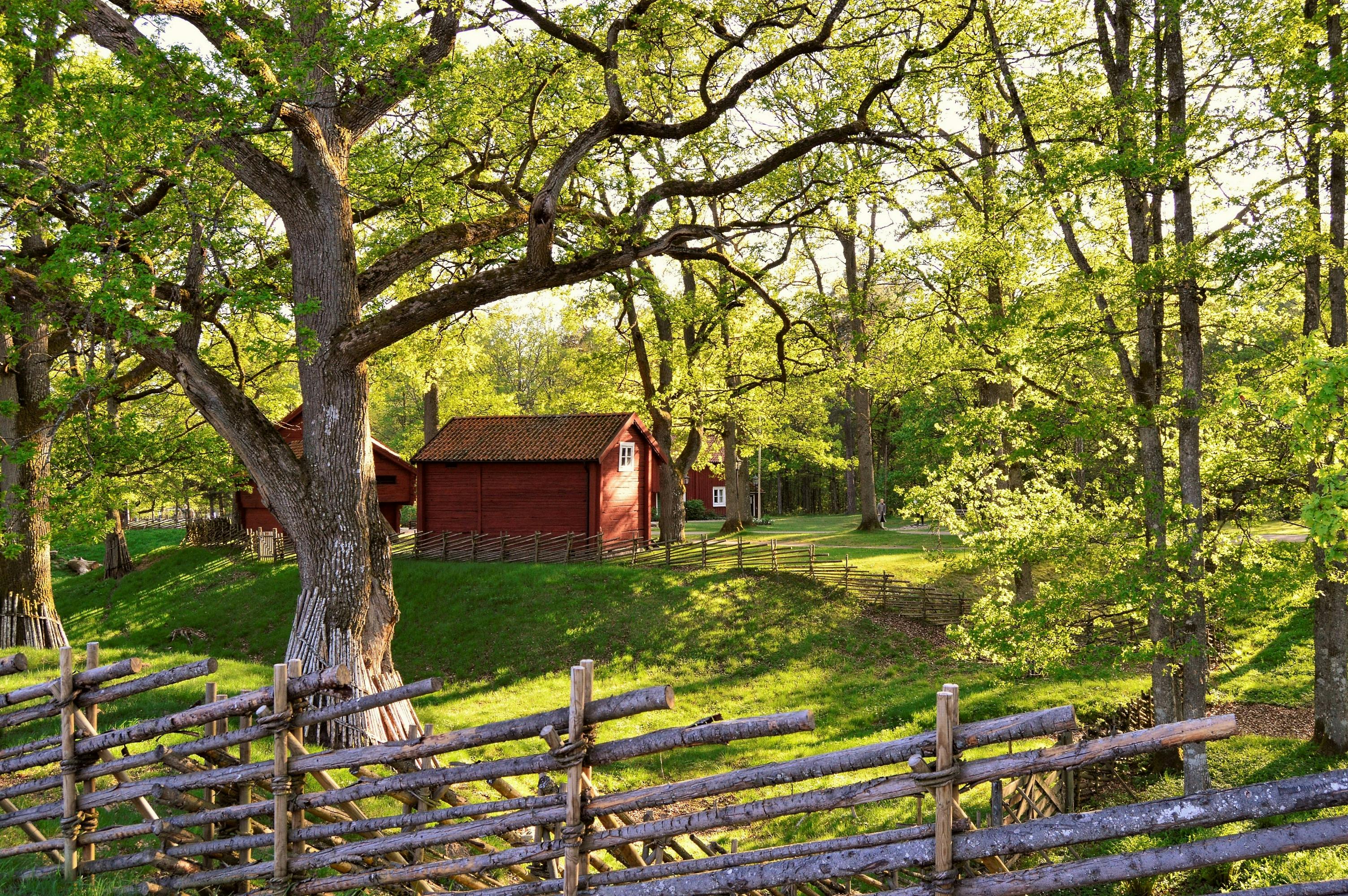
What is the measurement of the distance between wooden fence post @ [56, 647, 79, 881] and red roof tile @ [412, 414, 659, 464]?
2248 cm

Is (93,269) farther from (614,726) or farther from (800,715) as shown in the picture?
(614,726)

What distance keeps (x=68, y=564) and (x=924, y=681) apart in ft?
107

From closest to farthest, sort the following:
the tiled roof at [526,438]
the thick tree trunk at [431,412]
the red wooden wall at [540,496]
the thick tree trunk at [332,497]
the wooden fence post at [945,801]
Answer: the wooden fence post at [945,801]
the thick tree trunk at [332,497]
the red wooden wall at [540,496]
the tiled roof at [526,438]
the thick tree trunk at [431,412]

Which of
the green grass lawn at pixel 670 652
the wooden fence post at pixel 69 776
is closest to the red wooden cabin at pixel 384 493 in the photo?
the green grass lawn at pixel 670 652

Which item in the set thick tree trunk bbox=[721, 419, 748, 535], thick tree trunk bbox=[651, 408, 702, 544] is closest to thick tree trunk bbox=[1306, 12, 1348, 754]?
thick tree trunk bbox=[651, 408, 702, 544]

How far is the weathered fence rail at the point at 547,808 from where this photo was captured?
12.7ft

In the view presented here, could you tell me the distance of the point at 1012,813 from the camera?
32.2 feet

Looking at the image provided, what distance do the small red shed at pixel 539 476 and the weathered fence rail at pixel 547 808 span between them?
21.6m

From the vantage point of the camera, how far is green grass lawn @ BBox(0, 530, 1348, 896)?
13.1 m

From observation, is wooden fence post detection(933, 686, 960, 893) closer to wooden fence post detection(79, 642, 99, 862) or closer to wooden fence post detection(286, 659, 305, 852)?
wooden fence post detection(286, 659, 305, 852)

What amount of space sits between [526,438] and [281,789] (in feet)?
84.1

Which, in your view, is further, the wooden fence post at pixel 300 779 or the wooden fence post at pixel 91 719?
the wooden fence post at pixel 91 719

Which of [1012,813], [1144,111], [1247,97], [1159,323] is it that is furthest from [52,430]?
[1247,97]

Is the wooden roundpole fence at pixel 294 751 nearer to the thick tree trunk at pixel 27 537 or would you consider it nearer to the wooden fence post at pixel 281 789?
the wooden fence post at pixel 281 789
